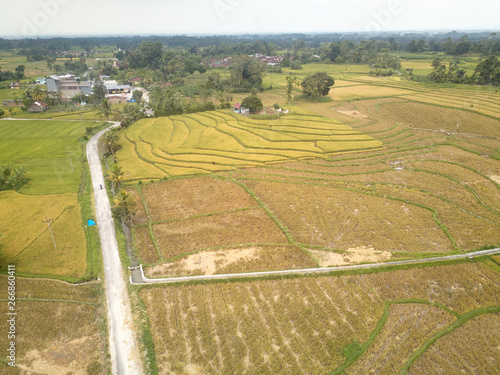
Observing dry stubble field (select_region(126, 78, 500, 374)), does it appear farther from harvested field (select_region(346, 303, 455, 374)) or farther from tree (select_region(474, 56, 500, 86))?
tree (select_region(474, 56, 500, 86))

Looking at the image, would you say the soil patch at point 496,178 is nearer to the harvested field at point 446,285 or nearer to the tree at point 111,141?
the harvested field at point 446,285

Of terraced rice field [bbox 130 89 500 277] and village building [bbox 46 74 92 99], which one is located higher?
village building [bbox 46 74 92 99]

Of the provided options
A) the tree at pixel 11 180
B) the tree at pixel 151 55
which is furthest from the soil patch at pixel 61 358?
the tree at pixel 151 55

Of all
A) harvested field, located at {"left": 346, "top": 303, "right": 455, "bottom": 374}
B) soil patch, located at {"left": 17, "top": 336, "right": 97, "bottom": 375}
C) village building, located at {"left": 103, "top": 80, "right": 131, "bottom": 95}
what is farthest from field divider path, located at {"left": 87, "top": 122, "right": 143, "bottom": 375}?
village building, located at {"left": 103, "top": 80, "right": 131, "bottom": 95}

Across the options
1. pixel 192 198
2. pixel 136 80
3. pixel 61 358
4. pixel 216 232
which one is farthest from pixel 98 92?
pixel 61 358

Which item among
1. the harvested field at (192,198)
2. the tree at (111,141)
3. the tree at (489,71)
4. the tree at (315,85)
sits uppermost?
the tree at (489,71)

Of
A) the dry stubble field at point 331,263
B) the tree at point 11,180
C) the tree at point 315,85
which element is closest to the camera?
the dry stubble field at point 331,263
